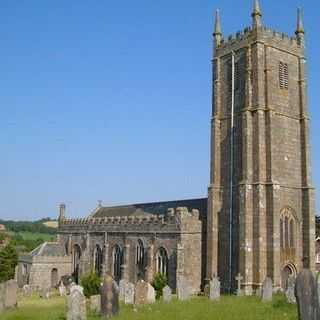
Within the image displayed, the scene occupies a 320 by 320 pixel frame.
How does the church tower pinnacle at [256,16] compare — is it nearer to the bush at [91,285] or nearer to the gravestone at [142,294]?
the gravestone at [142,294]

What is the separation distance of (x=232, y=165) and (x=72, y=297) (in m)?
18.9

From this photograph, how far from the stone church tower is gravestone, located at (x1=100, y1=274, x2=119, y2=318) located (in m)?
13.7

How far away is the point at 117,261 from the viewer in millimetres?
43125

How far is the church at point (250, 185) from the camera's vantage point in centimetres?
3269

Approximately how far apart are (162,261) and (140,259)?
298cm

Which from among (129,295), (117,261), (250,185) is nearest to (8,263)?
(117,261)

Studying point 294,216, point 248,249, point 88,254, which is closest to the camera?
point 248,249

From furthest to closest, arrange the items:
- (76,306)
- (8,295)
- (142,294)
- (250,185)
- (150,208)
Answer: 1. (150,208)
2. (250,185)
3. (8,295)
4. (142,294)
5. (76,306)

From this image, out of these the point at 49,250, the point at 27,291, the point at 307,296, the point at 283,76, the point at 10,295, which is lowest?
the point at 27,291

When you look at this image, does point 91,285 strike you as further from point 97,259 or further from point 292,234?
point 292,234

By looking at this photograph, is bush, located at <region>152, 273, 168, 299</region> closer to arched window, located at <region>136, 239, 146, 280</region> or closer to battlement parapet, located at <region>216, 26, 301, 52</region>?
arched window, located at <region>136, 239, 146, 280</region>

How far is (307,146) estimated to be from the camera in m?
35.5

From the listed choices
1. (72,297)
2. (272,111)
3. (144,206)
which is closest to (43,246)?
(144,206)

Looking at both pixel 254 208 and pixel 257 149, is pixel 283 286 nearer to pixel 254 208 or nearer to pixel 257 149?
pixel 254 208
